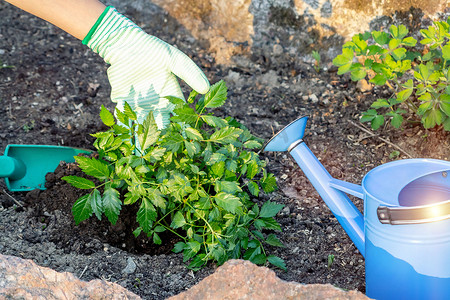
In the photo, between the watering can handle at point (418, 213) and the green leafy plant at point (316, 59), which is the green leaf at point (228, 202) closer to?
the watering can handle at point (418, 213)

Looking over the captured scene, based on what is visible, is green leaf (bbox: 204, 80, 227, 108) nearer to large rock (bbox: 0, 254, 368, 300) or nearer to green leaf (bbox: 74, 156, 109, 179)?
green leaf (bbox: 74, 156, 109, 179)

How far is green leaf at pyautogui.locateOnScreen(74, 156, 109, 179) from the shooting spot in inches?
73.7

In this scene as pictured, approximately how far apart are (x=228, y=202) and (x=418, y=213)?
629mm

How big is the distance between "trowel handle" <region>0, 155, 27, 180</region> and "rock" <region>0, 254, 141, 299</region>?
942 millimetres

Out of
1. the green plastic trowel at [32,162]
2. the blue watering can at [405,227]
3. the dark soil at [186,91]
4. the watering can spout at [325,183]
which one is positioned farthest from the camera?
the green plastic trowel at [32,162]

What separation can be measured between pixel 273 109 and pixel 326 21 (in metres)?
0.68

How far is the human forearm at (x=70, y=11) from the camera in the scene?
215 centimetres

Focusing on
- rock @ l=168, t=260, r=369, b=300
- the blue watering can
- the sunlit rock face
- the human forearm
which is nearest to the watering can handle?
the blue watering can

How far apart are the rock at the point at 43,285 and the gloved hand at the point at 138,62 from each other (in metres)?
0.91

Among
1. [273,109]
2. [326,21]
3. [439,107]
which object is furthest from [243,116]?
A: [439,107]

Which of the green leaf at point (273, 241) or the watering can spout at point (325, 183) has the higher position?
the watering can spout at point (325, 183)

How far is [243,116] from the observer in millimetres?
2898

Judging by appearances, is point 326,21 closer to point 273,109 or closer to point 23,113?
point 273,109

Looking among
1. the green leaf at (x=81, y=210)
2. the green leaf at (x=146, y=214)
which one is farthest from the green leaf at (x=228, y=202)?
the green leaf at (x=81, y=210)
